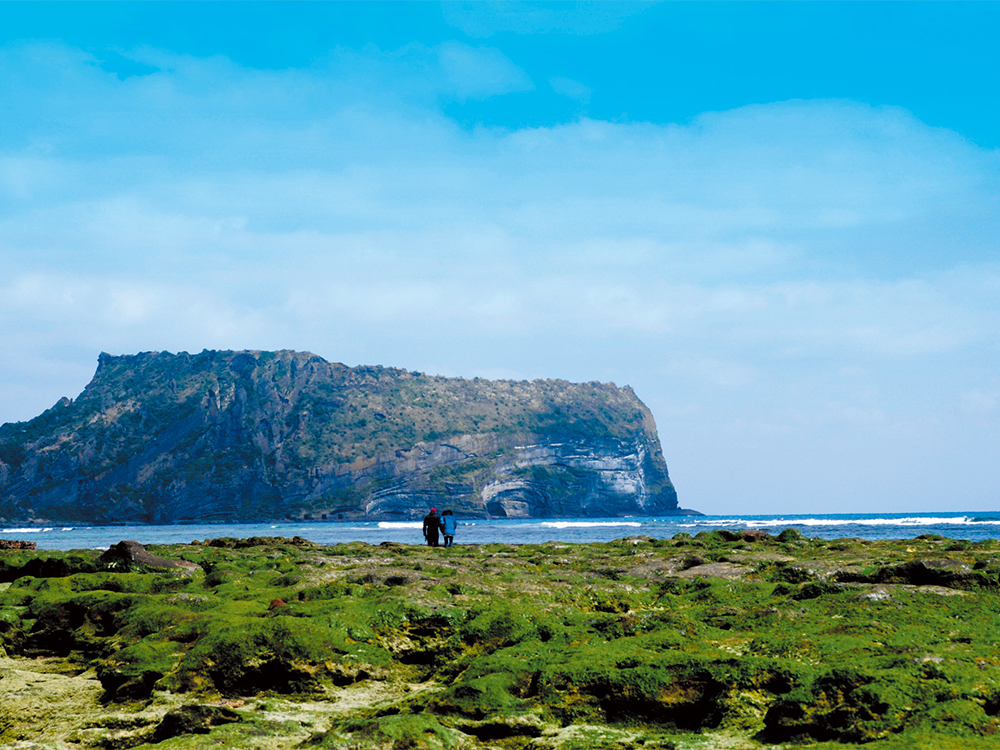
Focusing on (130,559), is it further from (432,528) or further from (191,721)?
(432,528)

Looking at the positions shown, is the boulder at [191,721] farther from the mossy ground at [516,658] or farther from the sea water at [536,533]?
the sea water at [536,533]

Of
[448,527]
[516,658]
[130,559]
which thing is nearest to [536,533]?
[448,527]

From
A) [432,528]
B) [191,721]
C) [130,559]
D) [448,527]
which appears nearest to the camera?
[191,721]

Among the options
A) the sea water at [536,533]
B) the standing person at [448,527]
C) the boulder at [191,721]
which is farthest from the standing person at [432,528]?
the boulder at [191,721]

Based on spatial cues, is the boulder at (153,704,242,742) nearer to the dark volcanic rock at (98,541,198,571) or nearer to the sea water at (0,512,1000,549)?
the dark volcanic rock at (98,541,198,571)

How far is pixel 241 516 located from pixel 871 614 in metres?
204


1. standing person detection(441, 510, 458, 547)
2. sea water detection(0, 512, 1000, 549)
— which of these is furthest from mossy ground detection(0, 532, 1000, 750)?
sea water detection(0, 512, 1000, 549)

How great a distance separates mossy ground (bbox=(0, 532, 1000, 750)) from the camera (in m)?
7.07

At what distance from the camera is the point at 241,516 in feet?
651

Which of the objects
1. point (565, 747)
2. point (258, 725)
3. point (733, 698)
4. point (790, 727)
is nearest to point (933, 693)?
point (790, 727)

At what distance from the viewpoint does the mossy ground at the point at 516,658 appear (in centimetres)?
707

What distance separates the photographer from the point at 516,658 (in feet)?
30.0

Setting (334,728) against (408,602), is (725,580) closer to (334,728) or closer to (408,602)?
(408,602)

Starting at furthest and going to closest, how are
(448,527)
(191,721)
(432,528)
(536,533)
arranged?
(536,533), (448,527), (432,528), (191,721)
